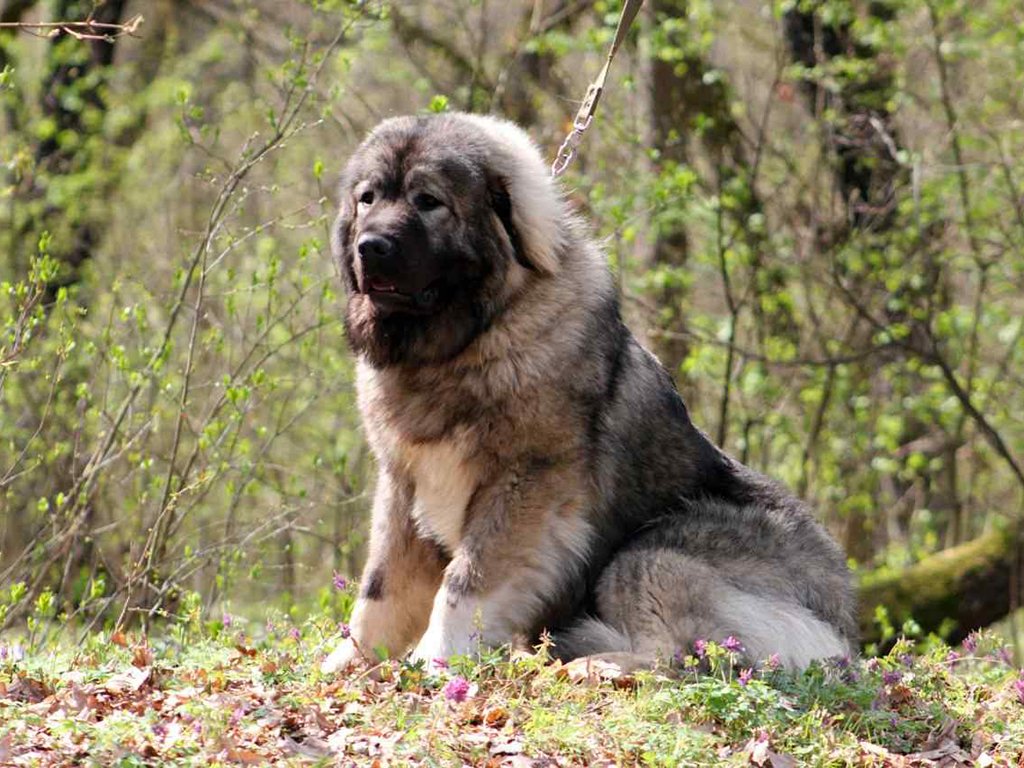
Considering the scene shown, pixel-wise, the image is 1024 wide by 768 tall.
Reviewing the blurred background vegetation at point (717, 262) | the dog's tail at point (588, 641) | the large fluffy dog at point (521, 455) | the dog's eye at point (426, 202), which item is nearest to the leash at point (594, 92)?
the large fluffy dog at point (521, 455)

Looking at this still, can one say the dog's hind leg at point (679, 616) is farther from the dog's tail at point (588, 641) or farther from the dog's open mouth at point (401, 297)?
the dog's open mouth at point (401, 297)

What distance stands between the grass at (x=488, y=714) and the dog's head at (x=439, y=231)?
124 centimetres

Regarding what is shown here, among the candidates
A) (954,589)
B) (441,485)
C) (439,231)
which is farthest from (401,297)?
(954,589)

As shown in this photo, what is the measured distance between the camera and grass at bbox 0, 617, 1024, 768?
3619 mm

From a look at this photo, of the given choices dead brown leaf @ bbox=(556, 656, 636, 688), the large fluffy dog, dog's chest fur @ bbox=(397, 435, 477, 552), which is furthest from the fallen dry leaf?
dead brown leaf @ bbox=(556, 656, 636, 688)

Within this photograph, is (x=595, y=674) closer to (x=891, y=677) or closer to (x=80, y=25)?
(x=891, y=677)

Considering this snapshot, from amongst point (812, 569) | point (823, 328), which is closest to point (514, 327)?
point (812, 569)

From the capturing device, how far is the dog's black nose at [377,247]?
15.1 ft

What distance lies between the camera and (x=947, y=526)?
11.3m

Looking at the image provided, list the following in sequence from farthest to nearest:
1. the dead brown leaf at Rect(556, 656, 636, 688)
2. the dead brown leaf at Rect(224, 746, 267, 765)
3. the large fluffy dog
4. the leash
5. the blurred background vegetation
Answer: the blurred background vegetation, the leash, the large fluffy dog, the dead brown leaf at Rect(556, 656, 636, 688), the dead brown leaf at Rect(224, 746, 267, 765)

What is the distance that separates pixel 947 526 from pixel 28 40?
1113cm

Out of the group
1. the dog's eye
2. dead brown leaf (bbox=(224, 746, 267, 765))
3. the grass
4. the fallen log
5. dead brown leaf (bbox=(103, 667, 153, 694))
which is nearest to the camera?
dead brown leaf (bbox=(224, 746, 267, 765))

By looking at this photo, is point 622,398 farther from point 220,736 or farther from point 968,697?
point 220,736

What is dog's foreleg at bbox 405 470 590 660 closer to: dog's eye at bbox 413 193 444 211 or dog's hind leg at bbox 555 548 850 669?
dog's hind leg at bbox 555 548 850 669
